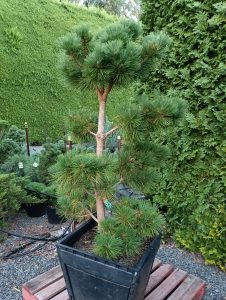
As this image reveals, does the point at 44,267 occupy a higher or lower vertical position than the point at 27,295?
lower

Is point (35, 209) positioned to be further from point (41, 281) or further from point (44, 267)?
point (41, 281)

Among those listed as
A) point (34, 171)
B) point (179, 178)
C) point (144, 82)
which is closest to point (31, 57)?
point (34, 171)

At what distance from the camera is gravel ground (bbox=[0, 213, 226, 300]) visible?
1.75 metres

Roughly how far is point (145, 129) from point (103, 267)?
60 centimetres

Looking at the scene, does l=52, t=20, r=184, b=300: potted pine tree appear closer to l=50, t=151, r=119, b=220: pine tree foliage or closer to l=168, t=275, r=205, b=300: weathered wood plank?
l=50, t=151, r=119, b=220: pine tree foliage

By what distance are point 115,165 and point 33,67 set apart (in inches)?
194

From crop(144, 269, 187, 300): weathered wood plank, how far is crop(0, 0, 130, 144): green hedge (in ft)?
12.2

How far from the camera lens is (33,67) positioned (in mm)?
5684

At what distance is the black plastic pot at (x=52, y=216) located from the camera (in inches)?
99.2

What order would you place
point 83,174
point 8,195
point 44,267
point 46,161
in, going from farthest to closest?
point 46,161, point 8,195, point 44,267, point 83,174

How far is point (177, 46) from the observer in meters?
2.13

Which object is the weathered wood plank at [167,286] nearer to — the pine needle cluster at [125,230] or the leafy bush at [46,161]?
the pine needle cluster at [125,230]

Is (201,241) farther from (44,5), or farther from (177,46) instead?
(44,5)

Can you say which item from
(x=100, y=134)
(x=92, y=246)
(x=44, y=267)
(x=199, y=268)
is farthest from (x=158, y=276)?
(x=100, y=134)
